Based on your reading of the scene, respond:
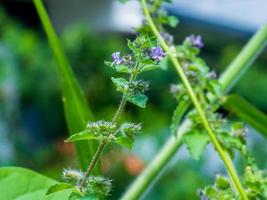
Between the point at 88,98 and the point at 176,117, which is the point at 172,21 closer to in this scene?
the point at 176,117

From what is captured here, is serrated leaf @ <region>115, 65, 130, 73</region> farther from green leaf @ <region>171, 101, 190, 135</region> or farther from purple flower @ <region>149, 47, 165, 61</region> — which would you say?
green leaf @ <region>171, 101, 190, 135</region>

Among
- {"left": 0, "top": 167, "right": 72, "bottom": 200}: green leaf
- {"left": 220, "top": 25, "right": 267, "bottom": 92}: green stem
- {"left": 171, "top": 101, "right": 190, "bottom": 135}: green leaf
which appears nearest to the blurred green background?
{"left": 220, "top": 25, "right": 267, "bottom": 92}: green stem

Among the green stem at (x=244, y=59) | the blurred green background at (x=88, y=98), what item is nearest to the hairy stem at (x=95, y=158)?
the green stem at (x=244, y=59)

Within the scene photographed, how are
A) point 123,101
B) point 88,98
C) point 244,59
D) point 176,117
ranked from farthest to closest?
point 88,98
point 244,59
point 176,117
point 123,101

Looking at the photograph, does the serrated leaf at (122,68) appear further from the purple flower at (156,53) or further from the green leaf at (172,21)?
the green leaf at (172,21)

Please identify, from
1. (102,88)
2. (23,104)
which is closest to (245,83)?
(102,88)

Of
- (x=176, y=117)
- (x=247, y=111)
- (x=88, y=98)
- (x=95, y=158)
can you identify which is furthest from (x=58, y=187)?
(x=88, y=98)
